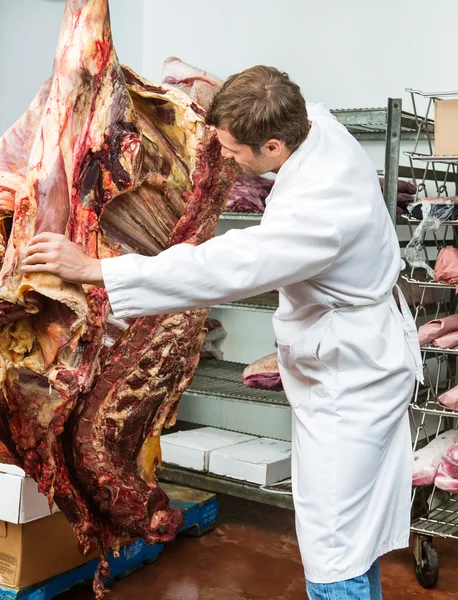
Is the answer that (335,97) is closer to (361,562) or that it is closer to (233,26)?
(233,26)

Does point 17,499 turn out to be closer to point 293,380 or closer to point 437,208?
point 293,380

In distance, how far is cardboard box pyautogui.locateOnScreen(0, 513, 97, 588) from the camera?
273 centimetres

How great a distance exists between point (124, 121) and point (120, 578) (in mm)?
1885

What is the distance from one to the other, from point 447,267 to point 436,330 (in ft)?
0.86

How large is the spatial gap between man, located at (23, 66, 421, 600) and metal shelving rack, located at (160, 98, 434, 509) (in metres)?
1.18

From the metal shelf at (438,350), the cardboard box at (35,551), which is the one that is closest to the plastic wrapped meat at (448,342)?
the metal shelf at (438,350)

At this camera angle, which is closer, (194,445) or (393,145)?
(393,145)

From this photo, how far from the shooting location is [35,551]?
2.77 m

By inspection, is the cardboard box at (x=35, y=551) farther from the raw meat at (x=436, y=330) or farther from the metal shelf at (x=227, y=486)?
the raw meat at (x=436, y=330)

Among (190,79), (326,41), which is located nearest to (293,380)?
(190,79)

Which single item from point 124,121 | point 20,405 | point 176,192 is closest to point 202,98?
point 176,192

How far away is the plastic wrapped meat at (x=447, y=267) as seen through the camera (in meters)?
3.03

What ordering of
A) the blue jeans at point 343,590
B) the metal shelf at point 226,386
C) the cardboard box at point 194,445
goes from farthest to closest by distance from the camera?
the cardboard box at point 194,445
the metal shelf at point 226,386
the blue jeans at point 343,590

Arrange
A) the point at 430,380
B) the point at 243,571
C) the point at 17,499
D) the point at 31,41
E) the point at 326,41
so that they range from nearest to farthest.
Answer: the point at 17,499
the point at 243,571
the point at 430,380
the point at 326,41
the point at 31,41
